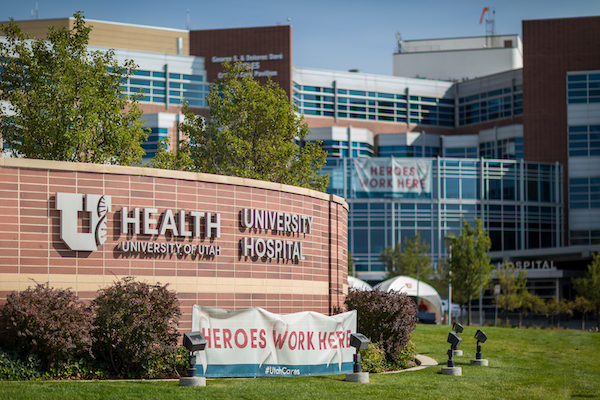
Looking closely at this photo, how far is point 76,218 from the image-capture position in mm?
15539

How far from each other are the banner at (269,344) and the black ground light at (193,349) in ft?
3.18

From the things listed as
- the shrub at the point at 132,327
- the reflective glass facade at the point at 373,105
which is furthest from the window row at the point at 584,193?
the shrub at the point at 132,327

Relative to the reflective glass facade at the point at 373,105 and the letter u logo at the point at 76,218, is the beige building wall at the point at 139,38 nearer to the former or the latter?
the reflective glass facade at the point at 373,105

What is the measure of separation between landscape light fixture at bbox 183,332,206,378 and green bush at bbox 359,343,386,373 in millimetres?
5096

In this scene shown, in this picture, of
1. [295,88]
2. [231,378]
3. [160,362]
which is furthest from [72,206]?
[295,88]

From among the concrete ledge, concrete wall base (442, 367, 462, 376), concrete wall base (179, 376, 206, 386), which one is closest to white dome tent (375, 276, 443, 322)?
the concrete ledge

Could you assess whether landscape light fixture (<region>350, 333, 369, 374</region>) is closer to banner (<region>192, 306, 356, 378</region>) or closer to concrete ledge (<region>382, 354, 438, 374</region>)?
banner (<region>192, 306, 356, 378</region>)

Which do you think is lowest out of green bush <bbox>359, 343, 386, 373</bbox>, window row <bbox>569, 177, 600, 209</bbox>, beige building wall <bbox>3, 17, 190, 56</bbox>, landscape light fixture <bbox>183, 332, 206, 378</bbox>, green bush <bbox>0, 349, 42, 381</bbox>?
green bush <bbox>359, 343, 386, 373</bbox>

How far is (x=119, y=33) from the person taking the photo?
90500 mm

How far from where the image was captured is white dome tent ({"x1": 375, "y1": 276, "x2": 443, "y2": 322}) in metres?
42.2

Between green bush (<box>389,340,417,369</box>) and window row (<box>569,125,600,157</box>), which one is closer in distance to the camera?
green bush (<box>389,340,417,369</box>)

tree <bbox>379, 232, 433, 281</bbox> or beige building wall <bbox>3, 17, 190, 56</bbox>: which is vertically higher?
beige building wall <bbox>3, 17, 190, 56</bbox>

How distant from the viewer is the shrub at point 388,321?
765 inches

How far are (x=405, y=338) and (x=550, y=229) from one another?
5273 centimetres
